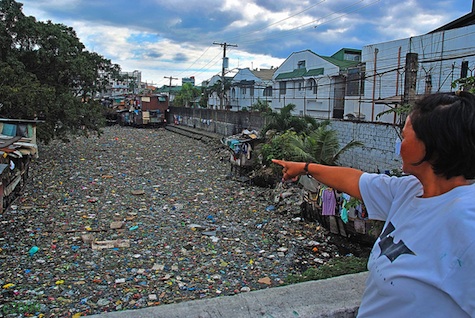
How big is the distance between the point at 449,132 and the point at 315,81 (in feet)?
77.5

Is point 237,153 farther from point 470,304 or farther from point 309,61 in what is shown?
point 309,61

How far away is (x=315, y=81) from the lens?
23.6 metres

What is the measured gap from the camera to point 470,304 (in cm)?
84

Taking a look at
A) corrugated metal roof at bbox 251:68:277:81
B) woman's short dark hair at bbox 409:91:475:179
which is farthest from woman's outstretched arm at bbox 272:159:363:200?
corrugated metal roof at bbox 251:68:277:81

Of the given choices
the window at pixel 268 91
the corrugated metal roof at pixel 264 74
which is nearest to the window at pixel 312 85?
the window at pixel 268 91

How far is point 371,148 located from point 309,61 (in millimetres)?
17406

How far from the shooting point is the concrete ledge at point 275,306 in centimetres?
153

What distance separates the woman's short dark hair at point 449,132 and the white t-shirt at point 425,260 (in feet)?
0.21

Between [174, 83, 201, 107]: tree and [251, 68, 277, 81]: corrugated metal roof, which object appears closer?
[251, 68, 277, 81]: corrugated metal roof

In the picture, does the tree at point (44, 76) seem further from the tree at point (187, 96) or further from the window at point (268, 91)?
the tree at point (187, 96)

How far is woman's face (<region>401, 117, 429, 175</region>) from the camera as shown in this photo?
3.29ft

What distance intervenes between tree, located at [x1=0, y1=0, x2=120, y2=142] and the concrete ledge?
989cm

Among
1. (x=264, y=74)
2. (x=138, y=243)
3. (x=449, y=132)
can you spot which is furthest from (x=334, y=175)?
(x=264, y=74)

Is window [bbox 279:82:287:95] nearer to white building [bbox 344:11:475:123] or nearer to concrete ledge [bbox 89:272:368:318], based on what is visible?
white building [bbox 344:11:475:123]
